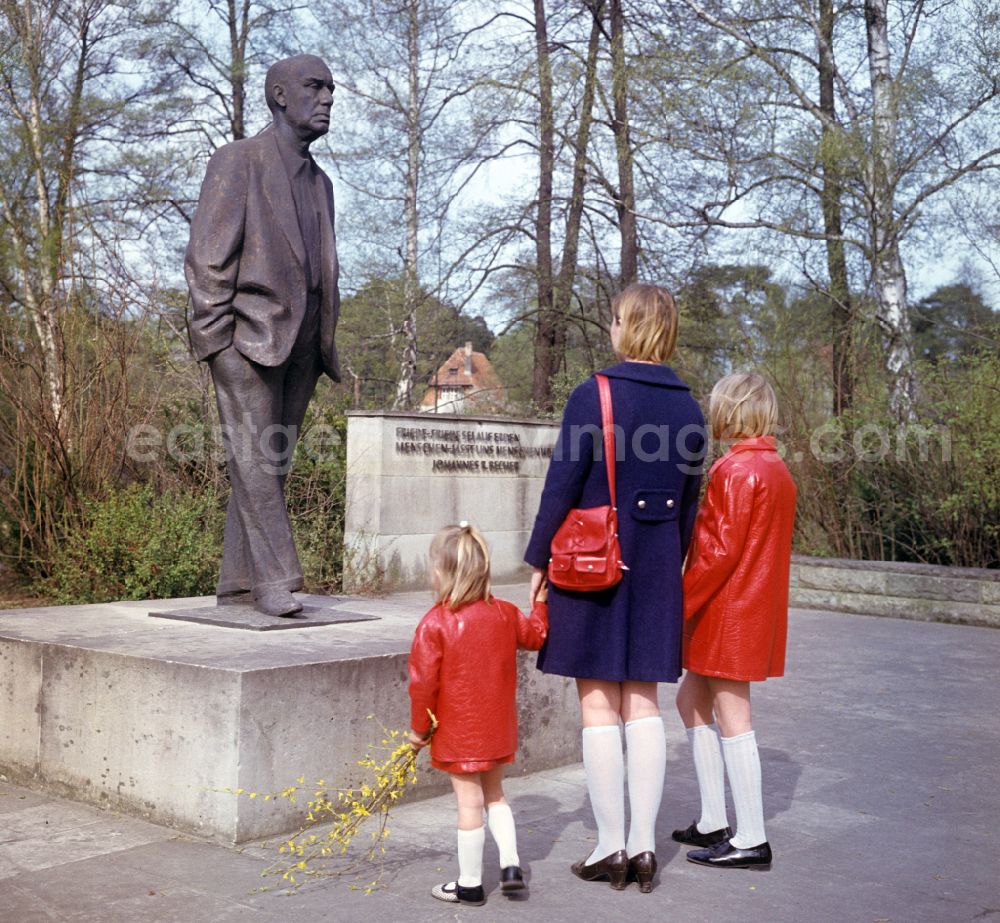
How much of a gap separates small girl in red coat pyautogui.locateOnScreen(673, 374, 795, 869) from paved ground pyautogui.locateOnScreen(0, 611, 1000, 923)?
0.85ft

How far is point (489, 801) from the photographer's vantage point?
373cm

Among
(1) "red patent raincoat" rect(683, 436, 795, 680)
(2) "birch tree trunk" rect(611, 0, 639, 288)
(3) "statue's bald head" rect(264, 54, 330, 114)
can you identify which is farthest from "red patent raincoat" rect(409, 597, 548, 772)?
(2) "birch tree trunk" rect(611, 0, 639, 288)

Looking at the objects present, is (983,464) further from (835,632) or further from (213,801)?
(213,801)

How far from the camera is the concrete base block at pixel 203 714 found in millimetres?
4430

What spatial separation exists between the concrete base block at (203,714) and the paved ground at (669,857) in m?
0.12

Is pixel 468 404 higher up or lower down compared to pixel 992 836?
higher up

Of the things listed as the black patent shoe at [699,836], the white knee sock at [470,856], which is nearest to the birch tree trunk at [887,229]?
the black patent shoe at [699,836]

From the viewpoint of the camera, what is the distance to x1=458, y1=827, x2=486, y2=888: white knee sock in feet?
11.9

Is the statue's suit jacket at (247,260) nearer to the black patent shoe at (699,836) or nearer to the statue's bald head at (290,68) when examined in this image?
the statue's bald head at (290,68)

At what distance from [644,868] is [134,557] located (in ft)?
A: 21.7

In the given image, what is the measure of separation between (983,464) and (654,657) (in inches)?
336

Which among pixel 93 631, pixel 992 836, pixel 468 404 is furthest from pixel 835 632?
pixel 468 404

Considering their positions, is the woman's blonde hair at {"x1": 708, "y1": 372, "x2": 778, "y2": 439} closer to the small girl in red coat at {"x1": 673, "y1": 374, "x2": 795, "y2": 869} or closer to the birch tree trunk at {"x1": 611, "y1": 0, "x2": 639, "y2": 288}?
the small girl in red coat at {"x1": 673, "y1": 374, "x2": 795, "y2": 869}

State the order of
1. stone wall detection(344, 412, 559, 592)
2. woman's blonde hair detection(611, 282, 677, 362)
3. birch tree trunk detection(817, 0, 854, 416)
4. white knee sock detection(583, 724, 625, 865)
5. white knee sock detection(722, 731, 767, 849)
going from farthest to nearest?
birch tree trunk detection(817, 0, 854, 416) → stone wall detection(344, 412, 559, 592) → white knee sock detection(722, 731, 767, 849) → woman's blonde hair detection(611, 282, 677, 362) → white knee sock detection(583, 724, 625, 865)
